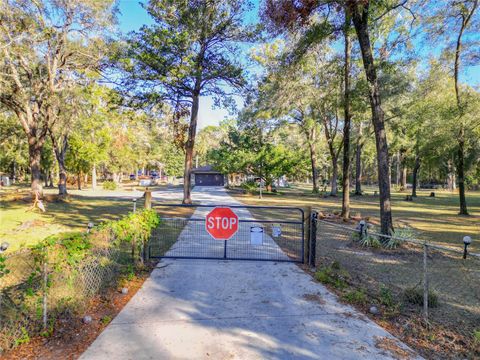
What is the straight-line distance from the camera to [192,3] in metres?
14.3

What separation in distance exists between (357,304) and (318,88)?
48.4 feet

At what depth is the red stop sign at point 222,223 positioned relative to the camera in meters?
Result: 6.89

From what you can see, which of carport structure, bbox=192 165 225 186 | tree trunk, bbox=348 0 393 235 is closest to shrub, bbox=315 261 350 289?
tree trunk, bbox=348 0 393 235

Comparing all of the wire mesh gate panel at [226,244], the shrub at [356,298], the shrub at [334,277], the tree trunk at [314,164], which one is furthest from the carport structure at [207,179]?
the shrub at [356,298]

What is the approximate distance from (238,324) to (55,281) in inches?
88.9

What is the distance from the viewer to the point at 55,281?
140 inches

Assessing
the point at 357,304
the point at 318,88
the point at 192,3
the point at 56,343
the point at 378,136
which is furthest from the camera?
the point at 318,88

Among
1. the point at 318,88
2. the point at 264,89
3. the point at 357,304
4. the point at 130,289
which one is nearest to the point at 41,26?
the point at 264,89

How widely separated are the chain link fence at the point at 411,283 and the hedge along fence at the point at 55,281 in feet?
12.4

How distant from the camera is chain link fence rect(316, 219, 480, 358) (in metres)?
3.87

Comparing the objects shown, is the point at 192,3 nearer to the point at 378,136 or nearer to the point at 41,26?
the point at 41,26

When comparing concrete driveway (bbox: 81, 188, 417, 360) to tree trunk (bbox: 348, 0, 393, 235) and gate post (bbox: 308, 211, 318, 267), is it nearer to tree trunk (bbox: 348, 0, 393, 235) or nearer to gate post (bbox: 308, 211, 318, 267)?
gate post (bbox: 308, 211, 318, 267)

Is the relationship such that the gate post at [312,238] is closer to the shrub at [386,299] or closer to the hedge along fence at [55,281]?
the shrub at [386,299]

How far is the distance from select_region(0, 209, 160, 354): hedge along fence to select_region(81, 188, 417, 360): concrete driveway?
2.06 feet
